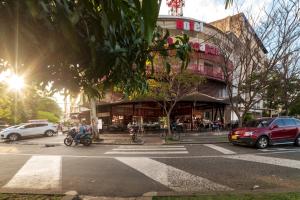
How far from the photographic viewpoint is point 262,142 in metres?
13.8

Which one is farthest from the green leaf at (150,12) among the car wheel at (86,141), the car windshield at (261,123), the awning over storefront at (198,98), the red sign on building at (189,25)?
the red sign on building at (189,25)

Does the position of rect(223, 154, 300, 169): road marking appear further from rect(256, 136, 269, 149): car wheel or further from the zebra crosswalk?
rect(256, 136, 269, 149): car wheel

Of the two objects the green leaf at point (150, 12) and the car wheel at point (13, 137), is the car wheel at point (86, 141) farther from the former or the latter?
the green leaf at point (150, 12)

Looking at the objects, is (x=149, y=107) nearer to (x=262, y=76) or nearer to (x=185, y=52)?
(x=262, y=76)

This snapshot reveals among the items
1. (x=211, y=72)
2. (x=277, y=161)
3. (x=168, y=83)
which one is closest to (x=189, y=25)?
(x=211, y=72)

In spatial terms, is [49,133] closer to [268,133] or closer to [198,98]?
[198,98]

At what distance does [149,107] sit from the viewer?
2883 cm

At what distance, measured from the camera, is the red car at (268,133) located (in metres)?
13.8

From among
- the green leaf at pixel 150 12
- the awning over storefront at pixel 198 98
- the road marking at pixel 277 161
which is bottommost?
the road marking at pixel 277 161

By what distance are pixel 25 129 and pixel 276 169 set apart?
22.6 meters

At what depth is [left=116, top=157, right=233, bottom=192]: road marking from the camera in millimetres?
6453

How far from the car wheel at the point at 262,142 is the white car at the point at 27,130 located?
67.7 feet

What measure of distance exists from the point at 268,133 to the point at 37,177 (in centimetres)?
1174

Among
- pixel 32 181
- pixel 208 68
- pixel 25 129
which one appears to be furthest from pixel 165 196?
pixel 208 68
